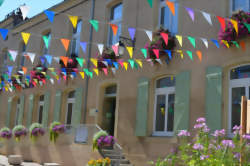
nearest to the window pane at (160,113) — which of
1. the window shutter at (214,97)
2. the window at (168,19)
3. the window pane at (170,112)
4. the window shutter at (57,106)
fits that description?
the window pane at (170,112)

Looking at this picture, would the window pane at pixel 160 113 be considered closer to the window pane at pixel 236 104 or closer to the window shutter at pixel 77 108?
the window pane at pixel 236 104

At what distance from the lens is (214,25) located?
26.0 ft

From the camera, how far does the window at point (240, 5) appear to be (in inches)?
300

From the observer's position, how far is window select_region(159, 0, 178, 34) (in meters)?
9.23

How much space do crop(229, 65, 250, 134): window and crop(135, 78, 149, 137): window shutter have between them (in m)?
2.52

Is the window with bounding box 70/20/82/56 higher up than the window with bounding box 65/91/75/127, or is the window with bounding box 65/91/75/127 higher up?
the window with bounding box 70/20/82/56

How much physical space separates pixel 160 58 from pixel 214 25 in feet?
5.93

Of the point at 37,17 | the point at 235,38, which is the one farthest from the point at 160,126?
the point at 37,17

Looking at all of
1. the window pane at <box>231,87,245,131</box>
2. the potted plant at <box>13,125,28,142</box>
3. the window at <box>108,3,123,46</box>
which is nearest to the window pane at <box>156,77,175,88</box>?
the window pane at <box>231,87,245,131</box>

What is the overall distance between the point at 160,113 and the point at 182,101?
105 centimetres

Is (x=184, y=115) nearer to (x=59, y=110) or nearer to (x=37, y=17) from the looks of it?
(x=59, y=110)

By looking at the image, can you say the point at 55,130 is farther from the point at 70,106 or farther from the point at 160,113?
the point at 160,113

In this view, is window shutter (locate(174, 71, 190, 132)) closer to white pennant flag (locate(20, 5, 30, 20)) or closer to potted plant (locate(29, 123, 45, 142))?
white pennant flag (locate(20, 5, 30, 20))

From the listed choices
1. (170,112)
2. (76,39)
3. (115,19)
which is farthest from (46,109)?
(170,112)
